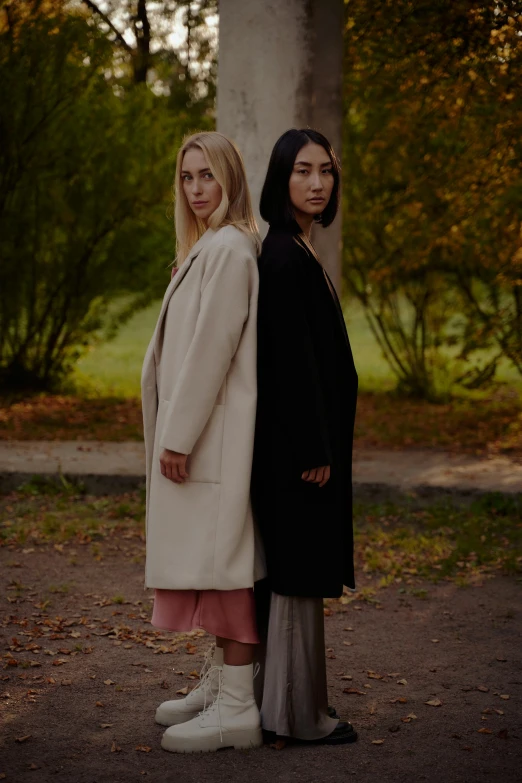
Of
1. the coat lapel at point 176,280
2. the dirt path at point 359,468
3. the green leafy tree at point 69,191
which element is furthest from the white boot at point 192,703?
the green leafy tree at point 69,191

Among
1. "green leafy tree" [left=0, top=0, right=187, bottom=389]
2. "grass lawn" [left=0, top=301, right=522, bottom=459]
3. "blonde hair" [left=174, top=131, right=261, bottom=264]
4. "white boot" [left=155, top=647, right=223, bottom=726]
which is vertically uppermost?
"green leafy tree" [left=0, top=0, right=187, bottom=389]

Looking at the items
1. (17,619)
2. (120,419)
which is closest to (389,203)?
(120,419)

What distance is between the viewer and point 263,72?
237 inches

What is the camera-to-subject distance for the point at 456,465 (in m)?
8.01

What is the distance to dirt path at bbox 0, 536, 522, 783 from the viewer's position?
3227 millimetres

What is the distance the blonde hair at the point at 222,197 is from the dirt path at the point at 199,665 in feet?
5.84

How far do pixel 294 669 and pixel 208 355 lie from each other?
1.13 meters

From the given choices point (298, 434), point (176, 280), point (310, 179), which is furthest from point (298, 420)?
point (310, 179)

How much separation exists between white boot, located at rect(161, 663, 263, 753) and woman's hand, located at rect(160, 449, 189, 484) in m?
0.72

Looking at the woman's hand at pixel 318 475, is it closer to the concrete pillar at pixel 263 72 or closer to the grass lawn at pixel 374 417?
the concrete pillar at pixel 263 72

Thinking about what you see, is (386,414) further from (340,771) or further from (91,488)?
(340,771)

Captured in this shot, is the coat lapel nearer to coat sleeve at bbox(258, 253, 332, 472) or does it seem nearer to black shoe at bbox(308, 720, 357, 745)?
coat sleeve at bbox(258, 253, 332, 472)

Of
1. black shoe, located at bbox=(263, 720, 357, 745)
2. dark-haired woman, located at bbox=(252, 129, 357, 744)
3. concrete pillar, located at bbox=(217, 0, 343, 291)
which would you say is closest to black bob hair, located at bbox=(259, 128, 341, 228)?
dark-haired woman, located at bbox=(252, 129, 357, 744)

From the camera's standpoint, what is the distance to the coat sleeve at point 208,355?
319cm
